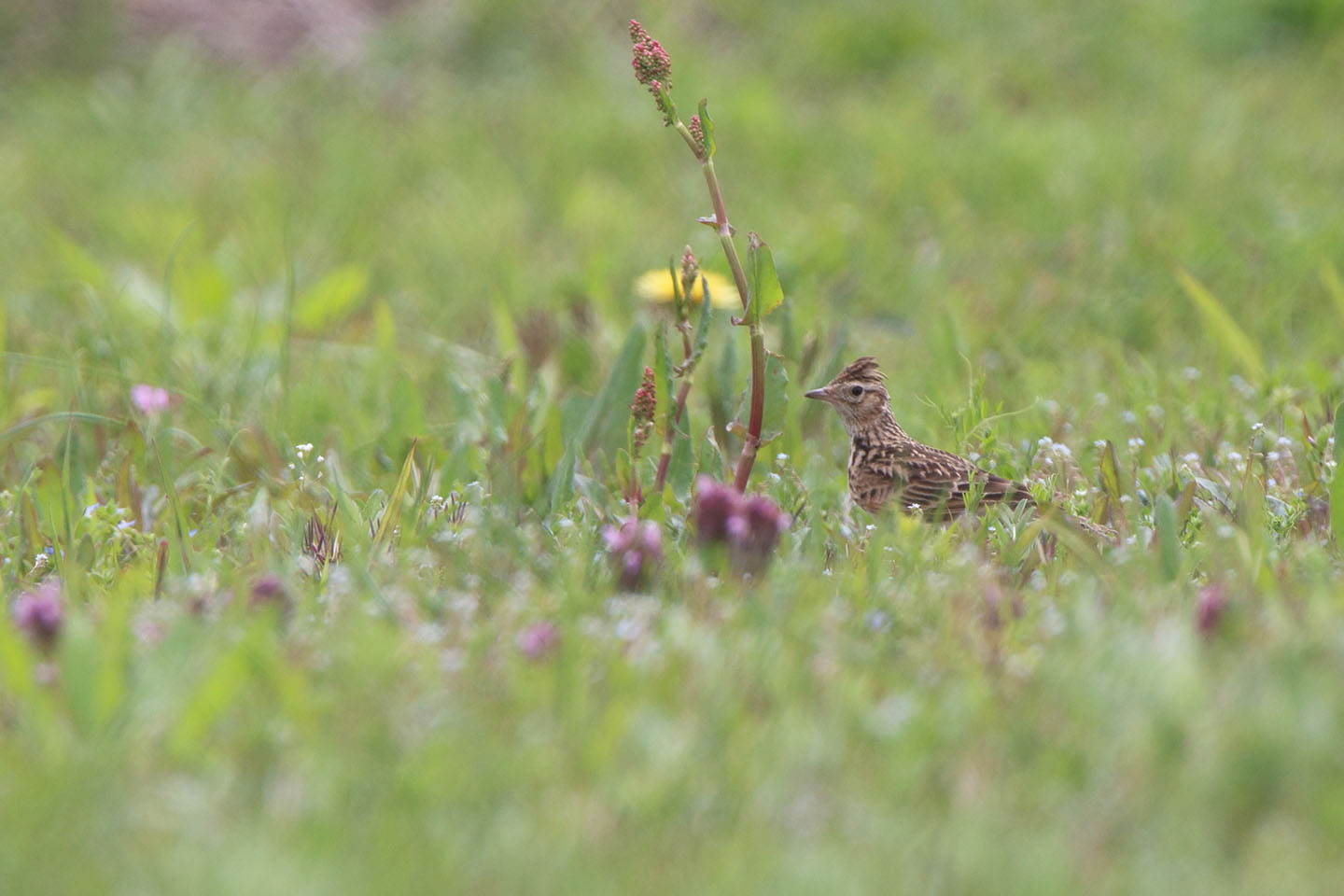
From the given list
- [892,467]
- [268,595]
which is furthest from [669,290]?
[268,595]

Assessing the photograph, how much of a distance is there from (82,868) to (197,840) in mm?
143

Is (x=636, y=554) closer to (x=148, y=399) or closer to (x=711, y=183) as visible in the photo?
(x=711, y=183)

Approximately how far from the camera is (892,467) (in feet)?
12.9

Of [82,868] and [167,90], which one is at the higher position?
[82,868]

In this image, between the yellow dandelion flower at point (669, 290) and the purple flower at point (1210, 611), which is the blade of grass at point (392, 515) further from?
the yellow dandelion flower at point (669, 290)

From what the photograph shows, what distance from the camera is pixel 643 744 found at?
2279 mm

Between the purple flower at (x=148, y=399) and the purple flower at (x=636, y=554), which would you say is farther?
the purple flower at (x=148, y=399)

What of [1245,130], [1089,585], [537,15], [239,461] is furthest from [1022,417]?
[537,15]

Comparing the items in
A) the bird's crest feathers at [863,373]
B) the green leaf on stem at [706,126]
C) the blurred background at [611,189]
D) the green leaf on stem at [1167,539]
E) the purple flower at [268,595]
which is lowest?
the blurred background at [611,189]

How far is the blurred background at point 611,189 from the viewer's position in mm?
5410

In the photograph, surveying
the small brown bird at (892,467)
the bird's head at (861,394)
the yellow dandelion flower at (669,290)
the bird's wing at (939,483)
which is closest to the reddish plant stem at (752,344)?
the small brown bird at (892,467)

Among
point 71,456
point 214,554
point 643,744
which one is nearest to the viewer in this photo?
point 643,744

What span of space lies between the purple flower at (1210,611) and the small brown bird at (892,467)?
77 cm

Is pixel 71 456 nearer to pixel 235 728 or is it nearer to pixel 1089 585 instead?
pixel 235 728
